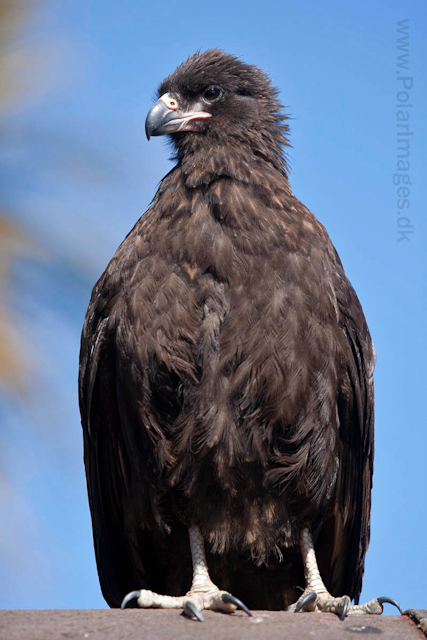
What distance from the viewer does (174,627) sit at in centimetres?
316

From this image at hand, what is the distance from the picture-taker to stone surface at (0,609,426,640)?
3031 millimetres

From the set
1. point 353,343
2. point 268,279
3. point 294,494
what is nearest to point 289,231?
point 268,279

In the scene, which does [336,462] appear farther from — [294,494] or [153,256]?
[153,256]

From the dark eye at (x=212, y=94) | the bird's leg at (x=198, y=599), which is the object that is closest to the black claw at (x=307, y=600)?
the bird's leg at (x=198, y=599)

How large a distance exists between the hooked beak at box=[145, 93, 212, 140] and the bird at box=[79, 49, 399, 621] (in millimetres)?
260

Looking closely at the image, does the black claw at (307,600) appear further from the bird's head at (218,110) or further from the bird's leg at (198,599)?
the bird's head at (218,110)

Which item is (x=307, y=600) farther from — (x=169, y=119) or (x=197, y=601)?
(x=169, y=119)

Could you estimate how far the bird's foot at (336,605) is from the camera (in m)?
3.84

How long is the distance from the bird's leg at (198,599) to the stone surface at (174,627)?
7.0 inches

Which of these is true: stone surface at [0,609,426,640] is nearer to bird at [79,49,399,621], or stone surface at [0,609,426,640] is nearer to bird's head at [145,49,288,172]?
bird at [79,49,399,621]

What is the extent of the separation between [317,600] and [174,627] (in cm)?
122

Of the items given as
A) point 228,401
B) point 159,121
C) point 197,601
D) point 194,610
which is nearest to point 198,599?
point 197,601

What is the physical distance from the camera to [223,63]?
553 centimetres

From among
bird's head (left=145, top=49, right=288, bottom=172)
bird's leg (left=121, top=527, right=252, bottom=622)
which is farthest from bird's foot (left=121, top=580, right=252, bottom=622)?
bird's head (left=145, top=49, right=288, bottom=172)
